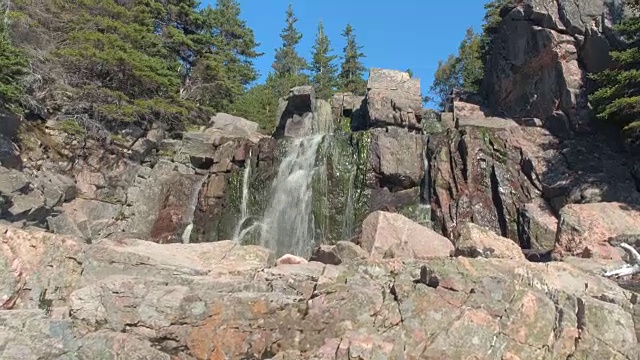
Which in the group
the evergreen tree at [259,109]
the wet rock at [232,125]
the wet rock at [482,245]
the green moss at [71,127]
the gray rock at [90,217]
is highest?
the evergreen tree at [259,109]

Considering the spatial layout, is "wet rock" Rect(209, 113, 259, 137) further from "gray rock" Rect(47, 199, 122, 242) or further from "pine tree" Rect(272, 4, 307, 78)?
"pine tree" Rect(272, 4, 307, 78)

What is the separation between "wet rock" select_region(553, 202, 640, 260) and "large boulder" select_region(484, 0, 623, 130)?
8775mm

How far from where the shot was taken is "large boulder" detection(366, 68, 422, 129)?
25.2 m

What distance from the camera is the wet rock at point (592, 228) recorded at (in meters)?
13.5

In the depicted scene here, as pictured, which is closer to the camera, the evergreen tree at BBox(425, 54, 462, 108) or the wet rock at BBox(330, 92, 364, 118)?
the wet rock at BBox(330, 92, 364, 118)

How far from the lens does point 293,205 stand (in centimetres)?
2112

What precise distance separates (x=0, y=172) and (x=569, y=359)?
19.4 meters

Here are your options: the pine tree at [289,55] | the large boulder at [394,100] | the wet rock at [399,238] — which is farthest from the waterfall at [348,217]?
the pine tree at [289,55]

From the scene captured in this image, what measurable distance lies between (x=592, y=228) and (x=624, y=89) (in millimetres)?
9456

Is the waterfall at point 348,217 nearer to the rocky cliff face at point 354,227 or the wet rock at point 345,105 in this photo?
the rocky cliff face at point 354,227

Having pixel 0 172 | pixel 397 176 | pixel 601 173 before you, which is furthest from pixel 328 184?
pixel 0 172

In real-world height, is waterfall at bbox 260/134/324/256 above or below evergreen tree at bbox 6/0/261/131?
below

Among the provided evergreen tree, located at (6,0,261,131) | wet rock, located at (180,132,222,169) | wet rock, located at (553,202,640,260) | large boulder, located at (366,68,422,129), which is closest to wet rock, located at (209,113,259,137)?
evergreen tree, located at (6,0,261,131)

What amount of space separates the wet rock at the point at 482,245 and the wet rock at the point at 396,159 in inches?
388
